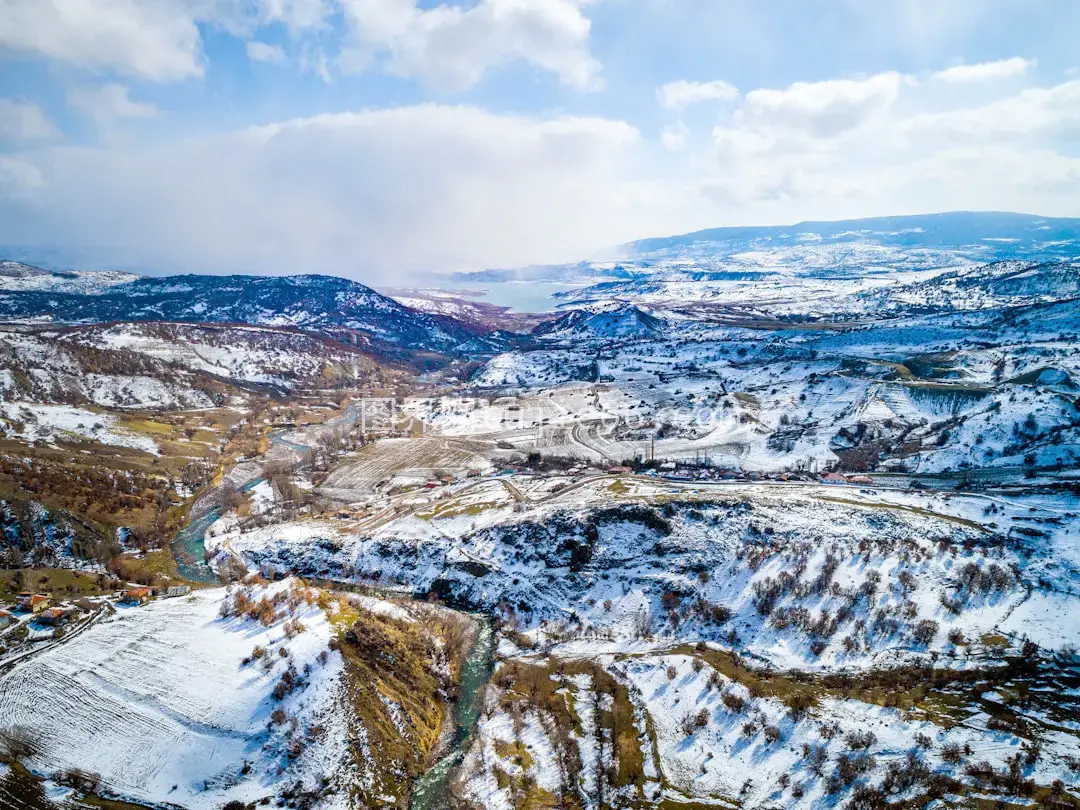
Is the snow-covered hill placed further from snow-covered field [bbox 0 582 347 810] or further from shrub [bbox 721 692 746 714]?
shrub [bbox 721 692 746 714]

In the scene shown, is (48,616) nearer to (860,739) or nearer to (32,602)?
(32,602)

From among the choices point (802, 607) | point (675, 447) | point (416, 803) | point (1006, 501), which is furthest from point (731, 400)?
point (416, 803)

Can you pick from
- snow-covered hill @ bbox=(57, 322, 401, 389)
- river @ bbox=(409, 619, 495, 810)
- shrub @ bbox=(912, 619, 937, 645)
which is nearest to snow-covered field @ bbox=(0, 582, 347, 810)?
river @ bbox=(409, 619, 495, 810)

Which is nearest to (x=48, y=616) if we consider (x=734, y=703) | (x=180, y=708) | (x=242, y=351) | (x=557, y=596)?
(x=180, y=708)

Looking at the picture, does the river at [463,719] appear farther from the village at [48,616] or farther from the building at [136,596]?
the building at [136,596]

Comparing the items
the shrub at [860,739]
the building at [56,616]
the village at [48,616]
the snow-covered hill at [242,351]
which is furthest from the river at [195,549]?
the snow-covered hill at [242,351]

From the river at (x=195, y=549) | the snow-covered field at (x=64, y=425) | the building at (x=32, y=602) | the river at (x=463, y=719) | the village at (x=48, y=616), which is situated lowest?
the river at (x=463, y=719)
